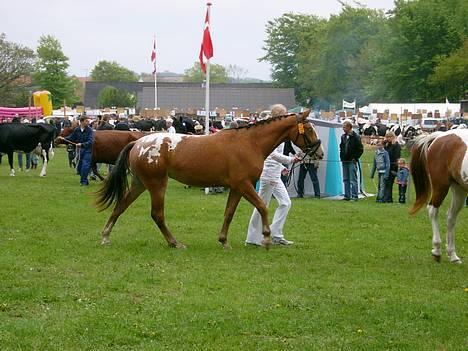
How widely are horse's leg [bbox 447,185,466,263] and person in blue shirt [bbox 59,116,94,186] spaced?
42.1 ft

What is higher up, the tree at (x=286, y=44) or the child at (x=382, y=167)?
the tree at (x=286, y=44)

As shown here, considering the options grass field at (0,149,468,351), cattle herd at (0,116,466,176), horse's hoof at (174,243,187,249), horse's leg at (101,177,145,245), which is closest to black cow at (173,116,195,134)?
cattle herd at (0,116,466,176)

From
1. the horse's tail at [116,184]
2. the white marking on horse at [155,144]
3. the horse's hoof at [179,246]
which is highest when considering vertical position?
the white marking on horse at [155,144]

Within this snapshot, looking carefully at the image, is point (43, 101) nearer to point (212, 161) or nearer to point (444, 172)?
point (212, 161)

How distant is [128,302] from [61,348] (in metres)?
1.64

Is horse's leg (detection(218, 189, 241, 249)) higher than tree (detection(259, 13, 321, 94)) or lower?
lower

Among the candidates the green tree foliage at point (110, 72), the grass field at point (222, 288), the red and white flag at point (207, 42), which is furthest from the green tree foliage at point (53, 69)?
the grass field at point (222, 288)

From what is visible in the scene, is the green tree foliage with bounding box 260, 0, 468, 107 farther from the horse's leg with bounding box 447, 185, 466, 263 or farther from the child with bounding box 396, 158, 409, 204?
the horse's leg with bounding box 447, 185, 466, 263

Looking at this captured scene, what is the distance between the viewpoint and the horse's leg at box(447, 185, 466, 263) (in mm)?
10953

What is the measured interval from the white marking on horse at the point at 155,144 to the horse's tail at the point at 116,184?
39 cm

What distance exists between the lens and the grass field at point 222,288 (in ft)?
22.5

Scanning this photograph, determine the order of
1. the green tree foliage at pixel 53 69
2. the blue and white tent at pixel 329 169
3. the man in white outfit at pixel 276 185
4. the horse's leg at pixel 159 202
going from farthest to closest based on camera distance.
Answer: the green tree foliage at pixel 53 69 → the blue and white tent at pixel 329 169 → the man in white outfit at pixel 276 185 → the horse's leg at pixel 159 202

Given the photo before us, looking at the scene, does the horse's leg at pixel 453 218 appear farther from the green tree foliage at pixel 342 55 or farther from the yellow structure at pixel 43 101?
the green tree foliage at pixel 342 55

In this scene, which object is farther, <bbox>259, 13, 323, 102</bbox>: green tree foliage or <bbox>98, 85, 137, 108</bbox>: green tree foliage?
<bbox>259, 13, 323, 102</bbox>: green tree foliage
